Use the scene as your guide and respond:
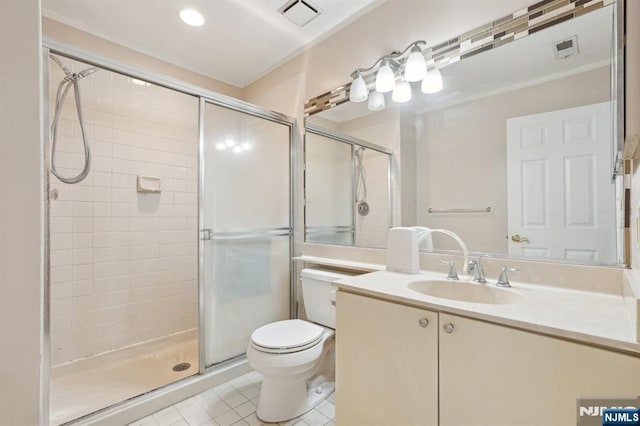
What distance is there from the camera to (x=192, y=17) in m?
1.92

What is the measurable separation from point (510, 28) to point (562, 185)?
0.75 meters

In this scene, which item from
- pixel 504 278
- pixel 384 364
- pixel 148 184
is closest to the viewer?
pixel 384 364

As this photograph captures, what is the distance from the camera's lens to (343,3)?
1.82m

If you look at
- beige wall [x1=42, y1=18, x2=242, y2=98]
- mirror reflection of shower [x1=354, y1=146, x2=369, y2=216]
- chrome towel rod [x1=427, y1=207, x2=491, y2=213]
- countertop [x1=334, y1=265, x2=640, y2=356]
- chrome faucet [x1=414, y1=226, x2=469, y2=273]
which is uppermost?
beige wall [x1=42, y1=18, x2=242, y2=98]

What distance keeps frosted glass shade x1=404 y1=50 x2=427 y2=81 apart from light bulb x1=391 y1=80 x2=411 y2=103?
84mm

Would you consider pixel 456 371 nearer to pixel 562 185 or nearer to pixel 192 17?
pixel 562 185

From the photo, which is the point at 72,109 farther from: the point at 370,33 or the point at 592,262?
the point at 592,262

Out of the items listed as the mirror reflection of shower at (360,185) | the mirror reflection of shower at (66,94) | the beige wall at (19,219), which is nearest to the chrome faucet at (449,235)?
the mirror reflection of shower at (360,185)

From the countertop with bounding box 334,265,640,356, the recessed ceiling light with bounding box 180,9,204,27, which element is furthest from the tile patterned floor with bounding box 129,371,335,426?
the recessed ceiling light with bounding box 180,9,204,27

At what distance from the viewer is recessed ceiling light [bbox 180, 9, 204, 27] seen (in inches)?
A: 73.7

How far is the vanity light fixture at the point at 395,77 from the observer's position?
5.11 feet

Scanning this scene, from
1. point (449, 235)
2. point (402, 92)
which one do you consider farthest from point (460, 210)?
point (402, 92)

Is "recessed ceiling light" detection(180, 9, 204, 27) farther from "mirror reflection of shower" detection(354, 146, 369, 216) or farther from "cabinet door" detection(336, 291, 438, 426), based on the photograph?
"cabinet door" detection(336, 291, 438, 426)

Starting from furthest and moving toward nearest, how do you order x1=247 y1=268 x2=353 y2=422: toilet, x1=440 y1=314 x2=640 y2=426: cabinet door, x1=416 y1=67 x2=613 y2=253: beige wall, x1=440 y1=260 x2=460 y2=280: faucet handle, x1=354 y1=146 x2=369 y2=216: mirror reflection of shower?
1. x1=354 y1=146 x2=369 y2=216: mirror reflection of shower
2. x1=247 y1=268 x2=353 y2=422: toilet
3. x1=440 y1=260 x2=460 y2=280: faucet handle
4. x1=416 y1=67 x2=613 y2=253: beige wall
5. x1=440 y1=314 x2=640 y2=426: cabinet door
